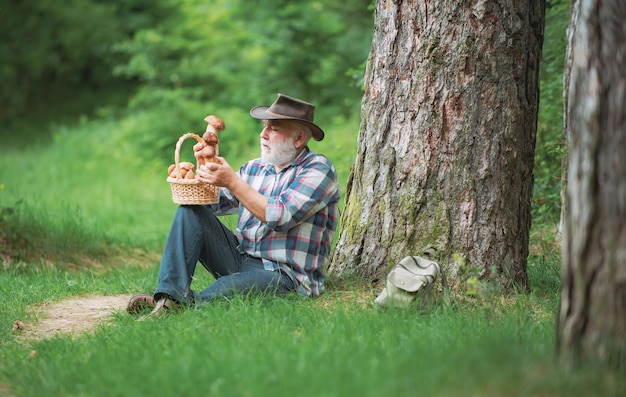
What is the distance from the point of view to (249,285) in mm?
4828

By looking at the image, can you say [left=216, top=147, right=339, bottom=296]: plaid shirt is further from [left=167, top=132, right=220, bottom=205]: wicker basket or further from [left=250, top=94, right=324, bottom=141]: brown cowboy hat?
[left=167, top=132, right=220, bottom=205]: wicker basket

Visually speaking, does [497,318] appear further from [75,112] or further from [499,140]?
[75,112]

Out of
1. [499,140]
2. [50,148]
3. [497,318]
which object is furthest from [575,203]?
[50,148]

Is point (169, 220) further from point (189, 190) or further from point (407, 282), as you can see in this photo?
point (407, 282)

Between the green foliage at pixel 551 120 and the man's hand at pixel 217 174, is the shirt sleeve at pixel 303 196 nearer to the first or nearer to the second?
the man's hand at pixel 217 174

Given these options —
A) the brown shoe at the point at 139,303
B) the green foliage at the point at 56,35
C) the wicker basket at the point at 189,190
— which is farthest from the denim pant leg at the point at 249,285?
the green foliage at the point at 56,35

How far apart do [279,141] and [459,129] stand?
1100mm

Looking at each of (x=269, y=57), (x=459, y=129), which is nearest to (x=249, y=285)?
(x=459, y=129)

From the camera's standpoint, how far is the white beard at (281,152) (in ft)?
16.4

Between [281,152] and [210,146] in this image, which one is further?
[281,152]

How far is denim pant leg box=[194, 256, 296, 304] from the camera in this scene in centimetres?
480

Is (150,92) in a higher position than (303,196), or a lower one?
higher

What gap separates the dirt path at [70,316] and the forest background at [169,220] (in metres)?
0.09

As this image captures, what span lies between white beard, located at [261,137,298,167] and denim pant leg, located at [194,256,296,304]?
69 cm
